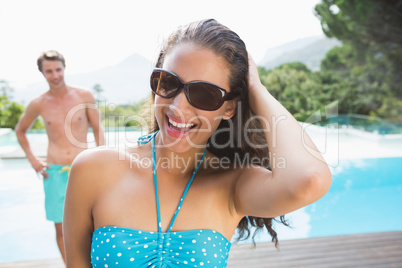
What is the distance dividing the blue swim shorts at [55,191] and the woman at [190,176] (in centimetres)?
216

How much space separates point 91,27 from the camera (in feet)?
92.8

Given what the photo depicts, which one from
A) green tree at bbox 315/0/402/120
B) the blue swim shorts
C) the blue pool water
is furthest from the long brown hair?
green tree at bbox 315/0/402/120

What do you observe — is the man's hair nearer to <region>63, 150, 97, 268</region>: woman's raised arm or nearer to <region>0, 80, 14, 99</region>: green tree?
<region>63, 150, 97, 268</region>: woman's raised arm

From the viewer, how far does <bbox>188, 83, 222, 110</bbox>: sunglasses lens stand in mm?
979

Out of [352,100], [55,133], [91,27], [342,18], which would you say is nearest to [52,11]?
[91,27]

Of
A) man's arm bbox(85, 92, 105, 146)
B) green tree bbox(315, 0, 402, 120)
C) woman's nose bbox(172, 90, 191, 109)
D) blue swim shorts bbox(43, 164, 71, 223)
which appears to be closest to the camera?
woman's nose bbox(172, 90, 191, 109)

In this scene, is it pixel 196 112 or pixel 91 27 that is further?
pixel 91 27

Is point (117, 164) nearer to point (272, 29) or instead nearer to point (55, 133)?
point (55, 133)

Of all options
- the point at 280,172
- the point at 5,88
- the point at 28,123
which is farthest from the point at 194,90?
the point at 5,88

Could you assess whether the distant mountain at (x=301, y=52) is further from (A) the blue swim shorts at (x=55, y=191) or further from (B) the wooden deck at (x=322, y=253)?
(A) the blue swim shorts at (x=55, y=191)

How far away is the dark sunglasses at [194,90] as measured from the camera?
3.22 ft

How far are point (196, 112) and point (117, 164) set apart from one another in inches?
13.0

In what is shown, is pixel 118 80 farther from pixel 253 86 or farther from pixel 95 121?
pixel 253 86

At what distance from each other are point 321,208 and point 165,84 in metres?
6.14
